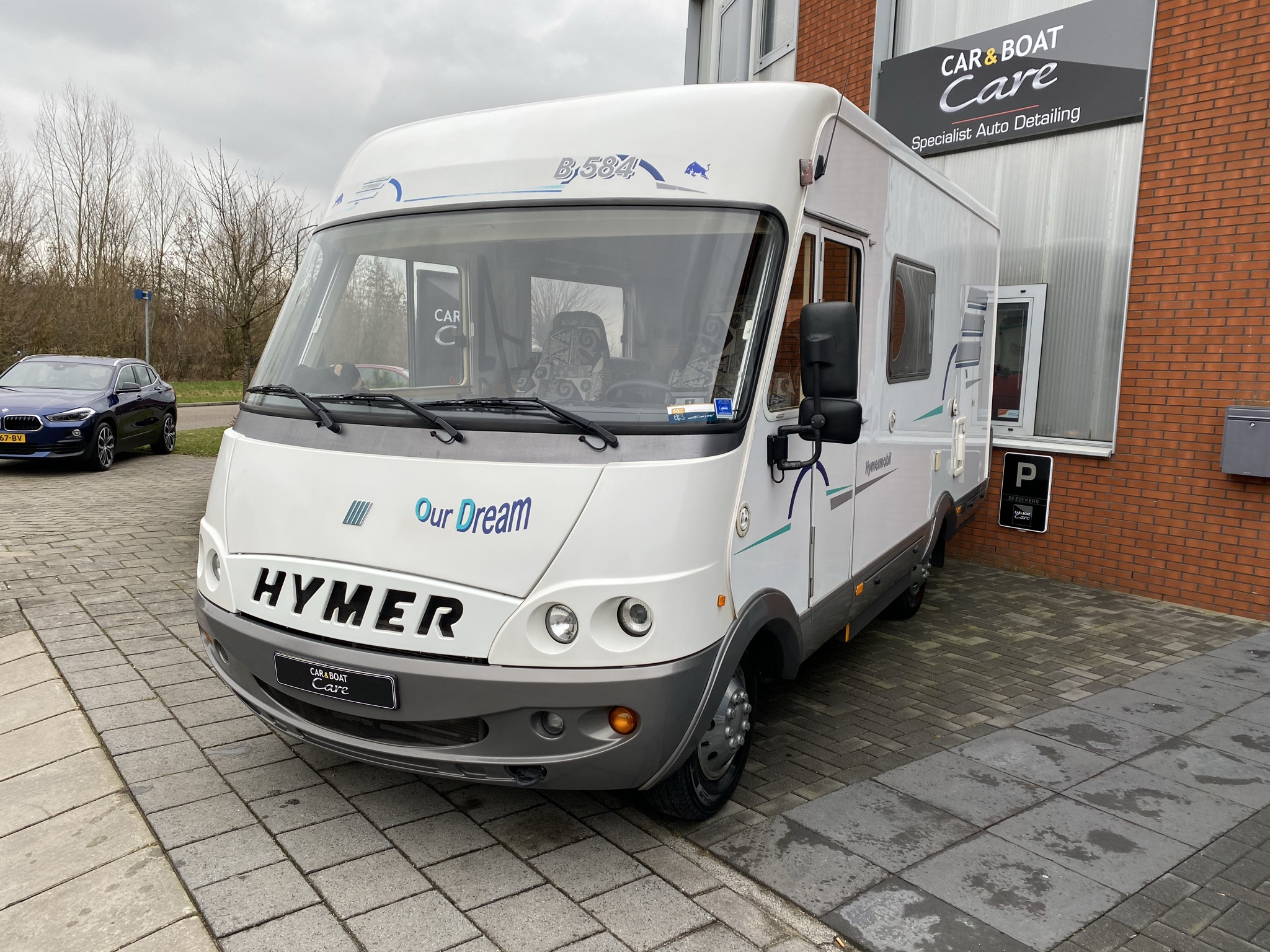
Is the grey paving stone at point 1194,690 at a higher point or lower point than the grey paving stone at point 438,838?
higher

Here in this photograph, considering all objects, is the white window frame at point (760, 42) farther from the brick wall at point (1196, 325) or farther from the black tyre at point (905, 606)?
the black tyre at point (905, 606)

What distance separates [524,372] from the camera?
3.31 meters

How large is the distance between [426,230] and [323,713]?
1898 mm

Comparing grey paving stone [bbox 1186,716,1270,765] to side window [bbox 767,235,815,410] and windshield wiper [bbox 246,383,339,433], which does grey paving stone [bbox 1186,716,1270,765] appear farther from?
windshield wiper [bbox 246,383,339,433]

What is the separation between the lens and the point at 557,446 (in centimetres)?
303

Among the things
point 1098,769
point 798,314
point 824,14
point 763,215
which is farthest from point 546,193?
point 824,14

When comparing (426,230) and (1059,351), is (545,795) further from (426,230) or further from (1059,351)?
(1059,351)

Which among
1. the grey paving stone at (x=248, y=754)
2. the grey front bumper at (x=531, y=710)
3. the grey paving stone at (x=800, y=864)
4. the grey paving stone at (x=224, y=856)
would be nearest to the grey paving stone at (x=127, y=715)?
the grey paving stone at (x=248, y=754)

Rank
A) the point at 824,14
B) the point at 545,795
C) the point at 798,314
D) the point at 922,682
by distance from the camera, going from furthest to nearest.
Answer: the point at 824,14 < the point at 922,682 < the point at 545,795 < the point at 798,314

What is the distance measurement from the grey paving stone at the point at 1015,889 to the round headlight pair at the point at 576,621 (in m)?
1.38

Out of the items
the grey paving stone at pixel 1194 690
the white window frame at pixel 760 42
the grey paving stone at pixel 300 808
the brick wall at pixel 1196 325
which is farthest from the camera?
the white window frame at pixel 760 42

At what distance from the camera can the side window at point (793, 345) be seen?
3398mm

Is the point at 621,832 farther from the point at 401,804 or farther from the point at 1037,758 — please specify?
the point at 1037,758

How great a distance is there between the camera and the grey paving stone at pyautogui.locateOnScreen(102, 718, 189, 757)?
4098 mm
